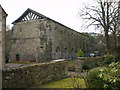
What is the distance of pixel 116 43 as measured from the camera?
24594mm

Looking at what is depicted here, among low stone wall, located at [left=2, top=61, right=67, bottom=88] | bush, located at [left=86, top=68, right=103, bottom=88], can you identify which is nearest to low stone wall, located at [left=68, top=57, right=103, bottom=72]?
low stone wall, located at [left=2, top=61, right=67, bottom=88]

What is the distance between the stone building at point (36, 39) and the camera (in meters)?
24.5

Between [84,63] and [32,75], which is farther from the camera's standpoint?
[84,63]

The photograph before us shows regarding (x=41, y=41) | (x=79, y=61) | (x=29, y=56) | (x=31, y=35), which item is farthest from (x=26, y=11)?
(x=79, y=61)

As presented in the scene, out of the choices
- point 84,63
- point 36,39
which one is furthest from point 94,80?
point 36,39

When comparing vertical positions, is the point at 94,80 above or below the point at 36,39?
below

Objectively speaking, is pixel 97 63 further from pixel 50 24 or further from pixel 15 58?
pixel 15 58

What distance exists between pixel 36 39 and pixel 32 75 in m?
17.7

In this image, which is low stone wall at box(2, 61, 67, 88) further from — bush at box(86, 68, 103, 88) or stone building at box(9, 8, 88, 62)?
stone building at box(9, 8, 88, 62)

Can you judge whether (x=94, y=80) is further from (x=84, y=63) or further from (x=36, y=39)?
(x=36, y=39)

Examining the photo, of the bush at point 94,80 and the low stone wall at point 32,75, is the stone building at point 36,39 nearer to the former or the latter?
the low stone wall at point 32,75

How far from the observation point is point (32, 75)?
7.41 meters

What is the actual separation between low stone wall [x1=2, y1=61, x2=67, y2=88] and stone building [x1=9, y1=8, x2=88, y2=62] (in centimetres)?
1382

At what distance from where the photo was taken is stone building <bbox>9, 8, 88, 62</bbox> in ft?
80.5
